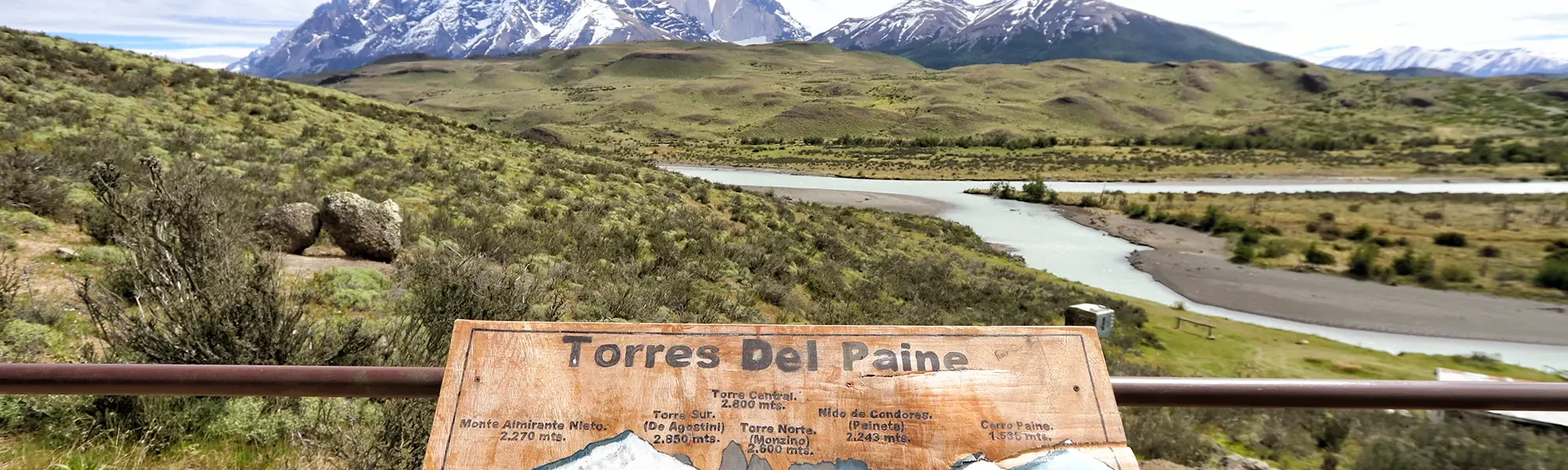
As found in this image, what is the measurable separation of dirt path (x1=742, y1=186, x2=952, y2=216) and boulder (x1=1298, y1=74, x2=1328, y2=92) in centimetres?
15199

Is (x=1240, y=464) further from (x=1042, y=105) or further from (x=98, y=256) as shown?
(x=1042, y=105)

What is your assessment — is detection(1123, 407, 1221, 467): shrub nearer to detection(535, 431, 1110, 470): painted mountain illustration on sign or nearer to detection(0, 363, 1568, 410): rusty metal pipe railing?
detection(0, 363, 1568, 410): rusty metal pipe railing

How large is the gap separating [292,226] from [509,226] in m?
3.59

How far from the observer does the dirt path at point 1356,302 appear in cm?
2150

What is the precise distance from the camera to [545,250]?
1127 centimetres

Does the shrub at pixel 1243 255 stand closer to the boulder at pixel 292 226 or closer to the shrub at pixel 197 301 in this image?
the boulder at pixel 292 226

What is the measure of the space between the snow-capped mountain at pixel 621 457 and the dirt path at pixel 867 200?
3922 cm

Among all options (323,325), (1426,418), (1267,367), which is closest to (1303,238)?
(1267,367)

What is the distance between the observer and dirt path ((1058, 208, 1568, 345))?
21.5 metres

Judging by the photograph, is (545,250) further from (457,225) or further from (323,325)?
Result: (323,325)

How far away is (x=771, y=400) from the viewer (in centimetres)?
196

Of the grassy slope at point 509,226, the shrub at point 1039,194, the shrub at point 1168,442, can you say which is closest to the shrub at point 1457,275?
the grassy slope at point 509,226

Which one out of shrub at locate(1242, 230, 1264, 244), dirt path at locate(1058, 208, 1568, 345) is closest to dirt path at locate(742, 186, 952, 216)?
dirt path at locate(1058, 208, 1568, 345)

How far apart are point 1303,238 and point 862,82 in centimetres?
13616
